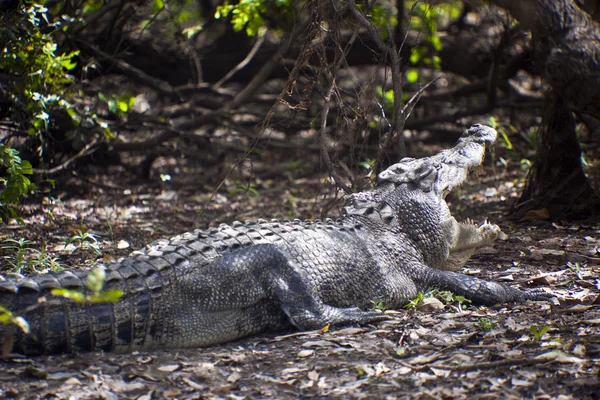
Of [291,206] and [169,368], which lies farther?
[291,206]

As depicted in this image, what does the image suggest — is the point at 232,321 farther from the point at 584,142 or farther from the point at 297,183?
the point at 584,142

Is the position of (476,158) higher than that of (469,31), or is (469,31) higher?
(469,31)

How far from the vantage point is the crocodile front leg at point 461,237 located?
5094 millimetres

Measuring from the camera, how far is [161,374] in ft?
11.0

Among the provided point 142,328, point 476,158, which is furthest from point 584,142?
point 142,328

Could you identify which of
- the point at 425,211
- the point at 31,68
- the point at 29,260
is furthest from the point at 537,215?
the point at 31,68

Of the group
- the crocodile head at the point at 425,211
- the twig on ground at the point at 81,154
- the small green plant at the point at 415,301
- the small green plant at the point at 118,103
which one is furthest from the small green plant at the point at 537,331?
the twig on ground at the point at 81,154

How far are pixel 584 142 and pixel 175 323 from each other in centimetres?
686

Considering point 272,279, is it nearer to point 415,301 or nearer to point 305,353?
point 305,353

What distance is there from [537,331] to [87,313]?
2.53 metres

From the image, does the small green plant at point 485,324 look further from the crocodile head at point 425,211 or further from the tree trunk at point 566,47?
the tree trunk at point 566,47

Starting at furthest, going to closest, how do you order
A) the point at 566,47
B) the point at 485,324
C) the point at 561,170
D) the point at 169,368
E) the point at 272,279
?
1. the point at 561,170
2. the point at 566,47
3. the point at 272,279
4. the point at 485,324
5. the point at 169,368

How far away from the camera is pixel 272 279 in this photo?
13.4 ft

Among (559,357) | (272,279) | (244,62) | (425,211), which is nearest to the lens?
(559,357)
